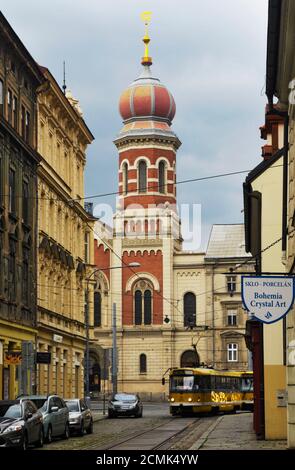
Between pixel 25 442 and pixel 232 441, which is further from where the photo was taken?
pixel 232 441

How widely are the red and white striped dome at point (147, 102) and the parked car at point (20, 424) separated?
7659 cm

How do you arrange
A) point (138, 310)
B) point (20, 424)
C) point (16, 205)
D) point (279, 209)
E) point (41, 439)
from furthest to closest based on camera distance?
point (138, 310) → point (16, 205) → point (279, 209) → point (41, 439) → point (20, 424)

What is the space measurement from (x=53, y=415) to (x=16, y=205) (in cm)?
1606

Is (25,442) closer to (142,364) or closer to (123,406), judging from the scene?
(123,406)

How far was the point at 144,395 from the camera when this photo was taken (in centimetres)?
9831

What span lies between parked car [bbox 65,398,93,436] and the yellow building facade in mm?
13276

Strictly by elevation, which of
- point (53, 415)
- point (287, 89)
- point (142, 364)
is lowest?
point (53, 415)

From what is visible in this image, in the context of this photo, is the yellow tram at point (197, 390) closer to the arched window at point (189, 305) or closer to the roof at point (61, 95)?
the roof at point (61, 95)

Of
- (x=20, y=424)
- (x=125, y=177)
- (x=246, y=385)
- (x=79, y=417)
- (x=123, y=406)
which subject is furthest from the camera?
(x=125, y=177)

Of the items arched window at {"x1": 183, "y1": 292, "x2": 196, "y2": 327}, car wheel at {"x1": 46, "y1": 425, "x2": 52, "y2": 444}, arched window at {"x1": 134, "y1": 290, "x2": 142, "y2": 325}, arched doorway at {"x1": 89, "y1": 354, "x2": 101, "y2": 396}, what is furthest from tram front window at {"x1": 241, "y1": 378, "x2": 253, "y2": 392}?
car wheel at {"x1": 46, "y1": 425, "x2": 52, "y2": 444}

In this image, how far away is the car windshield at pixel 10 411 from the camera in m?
27.6

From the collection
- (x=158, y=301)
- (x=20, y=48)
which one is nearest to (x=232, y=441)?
(x=20, y=48)

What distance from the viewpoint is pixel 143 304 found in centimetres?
9981

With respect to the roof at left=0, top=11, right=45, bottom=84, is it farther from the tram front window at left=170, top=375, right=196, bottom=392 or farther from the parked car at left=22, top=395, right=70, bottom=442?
the tram front window at left=170, top=375, right=196, bottom=392
